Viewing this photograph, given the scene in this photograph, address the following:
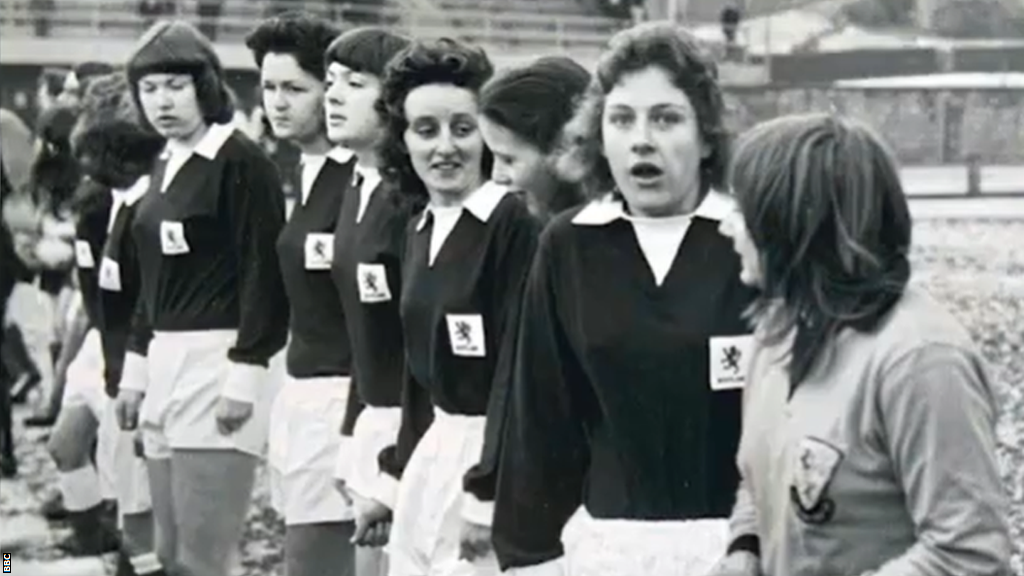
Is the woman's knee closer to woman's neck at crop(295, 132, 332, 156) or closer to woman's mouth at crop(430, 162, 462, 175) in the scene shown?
woman's neck at crop(295, 132, 332, 156)

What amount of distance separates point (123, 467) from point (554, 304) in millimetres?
2993

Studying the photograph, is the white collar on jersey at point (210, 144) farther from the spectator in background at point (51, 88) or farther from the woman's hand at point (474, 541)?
the spectator in background at point (51, 88)

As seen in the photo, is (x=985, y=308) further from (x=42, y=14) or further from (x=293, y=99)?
(x=42, y=14)

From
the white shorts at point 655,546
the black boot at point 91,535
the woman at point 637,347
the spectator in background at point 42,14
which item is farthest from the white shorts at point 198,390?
the spectator in background at point 42,14

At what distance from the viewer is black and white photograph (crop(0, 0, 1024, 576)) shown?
7.34 feet

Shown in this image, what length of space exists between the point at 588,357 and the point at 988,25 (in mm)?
3293

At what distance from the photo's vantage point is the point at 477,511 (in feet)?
10.9

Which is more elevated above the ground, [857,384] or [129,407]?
[857,384]

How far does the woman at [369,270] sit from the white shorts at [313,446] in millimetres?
170

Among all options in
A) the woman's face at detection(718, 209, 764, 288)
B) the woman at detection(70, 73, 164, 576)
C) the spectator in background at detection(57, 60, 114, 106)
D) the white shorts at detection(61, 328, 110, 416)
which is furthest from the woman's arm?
the spectator in background at detection(57, 60, 114, 106)

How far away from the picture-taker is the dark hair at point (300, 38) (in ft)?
15.1

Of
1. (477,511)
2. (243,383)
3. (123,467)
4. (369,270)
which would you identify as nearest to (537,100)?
(477,511)

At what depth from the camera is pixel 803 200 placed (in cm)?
225

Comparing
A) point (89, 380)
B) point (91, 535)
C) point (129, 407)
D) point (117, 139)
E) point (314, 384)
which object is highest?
point (117, 139)
